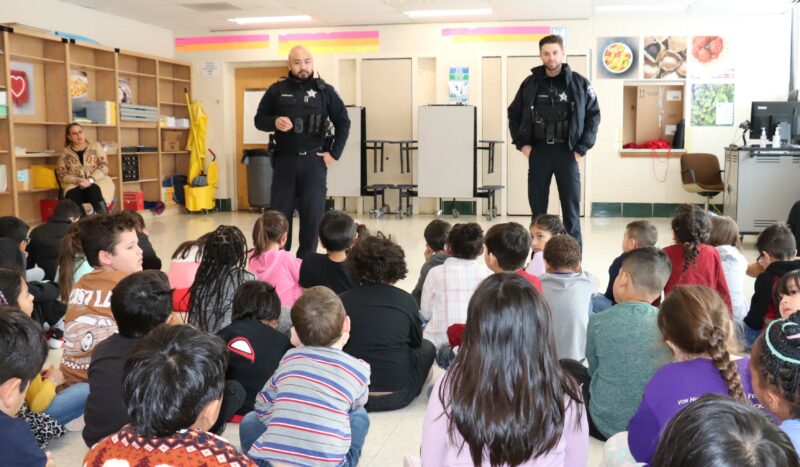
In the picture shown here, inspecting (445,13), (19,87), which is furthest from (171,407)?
(445,13)

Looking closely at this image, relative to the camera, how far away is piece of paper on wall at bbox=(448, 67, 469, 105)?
35.8 feet

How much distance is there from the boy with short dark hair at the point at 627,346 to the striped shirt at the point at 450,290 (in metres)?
0.84

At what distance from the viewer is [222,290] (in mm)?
3113

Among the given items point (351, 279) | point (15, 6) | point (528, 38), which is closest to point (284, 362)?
point (351, 279)

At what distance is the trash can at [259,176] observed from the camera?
1135 cm

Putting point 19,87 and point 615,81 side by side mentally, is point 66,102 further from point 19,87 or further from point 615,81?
point 615,81

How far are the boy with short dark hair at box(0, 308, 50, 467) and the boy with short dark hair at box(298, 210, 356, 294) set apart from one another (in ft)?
6.27

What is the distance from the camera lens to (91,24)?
395 inches

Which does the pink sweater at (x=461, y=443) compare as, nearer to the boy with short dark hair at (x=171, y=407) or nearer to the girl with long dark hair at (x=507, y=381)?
the girl with long dark hair at (x=507, y=381)

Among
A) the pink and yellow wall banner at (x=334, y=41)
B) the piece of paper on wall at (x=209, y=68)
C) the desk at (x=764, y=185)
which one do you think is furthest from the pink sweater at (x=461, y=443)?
the piece of paper on wall at (x=209, y=68)

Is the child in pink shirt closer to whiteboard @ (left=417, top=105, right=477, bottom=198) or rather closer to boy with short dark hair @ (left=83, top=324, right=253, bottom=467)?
boy with short dark hair @ (left=83, top=324, right=253, bottom=467)

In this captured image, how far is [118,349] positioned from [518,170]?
9157mm

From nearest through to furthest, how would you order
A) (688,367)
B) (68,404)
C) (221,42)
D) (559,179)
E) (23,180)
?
1. (688,367)
2. (68,404)
3. (559,179)
4. (23,180)
5. (221,42)

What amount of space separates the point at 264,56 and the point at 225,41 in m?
0.69
